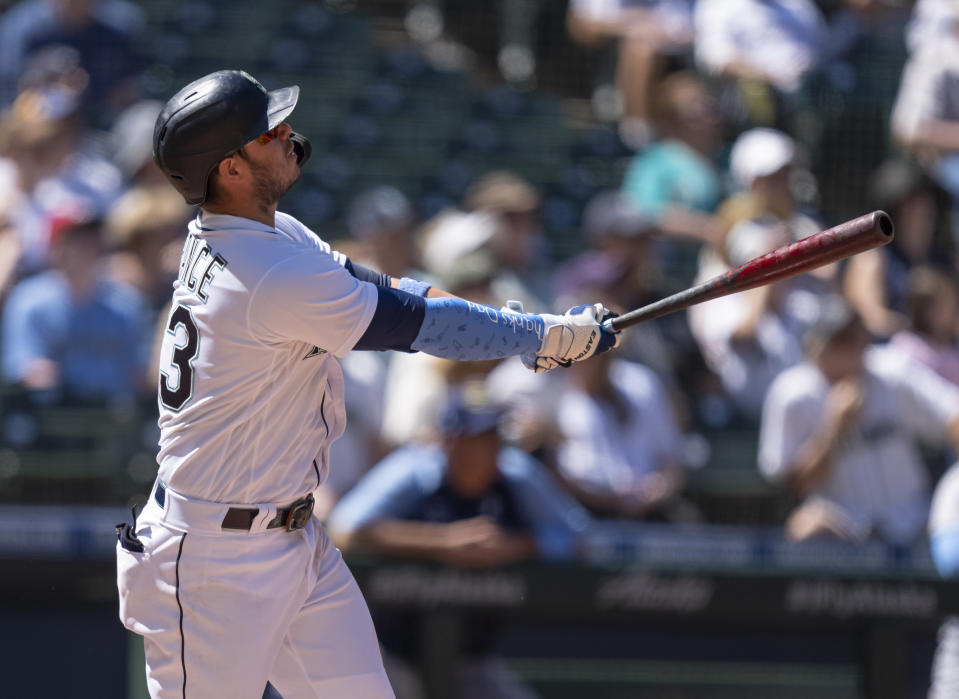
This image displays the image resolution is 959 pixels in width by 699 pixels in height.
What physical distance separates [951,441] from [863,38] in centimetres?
248

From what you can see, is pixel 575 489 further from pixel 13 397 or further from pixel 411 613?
pixel 13 397

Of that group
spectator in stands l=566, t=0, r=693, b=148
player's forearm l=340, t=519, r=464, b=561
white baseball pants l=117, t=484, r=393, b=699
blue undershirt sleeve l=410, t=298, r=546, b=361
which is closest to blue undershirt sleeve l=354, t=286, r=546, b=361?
blue undershirt sleeve l=410, t=298, r=546, b=361

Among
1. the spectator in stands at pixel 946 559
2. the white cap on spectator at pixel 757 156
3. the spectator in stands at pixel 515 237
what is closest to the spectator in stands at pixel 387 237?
the spectator in stands at pixel 515 237

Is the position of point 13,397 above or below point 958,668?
above

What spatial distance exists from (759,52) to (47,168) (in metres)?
3.39

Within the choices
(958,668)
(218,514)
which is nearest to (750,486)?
(958,668)

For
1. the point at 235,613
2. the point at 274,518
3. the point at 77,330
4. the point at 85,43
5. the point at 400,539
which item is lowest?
the point at 400,539

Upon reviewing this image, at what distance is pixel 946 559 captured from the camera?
5137 millimetres

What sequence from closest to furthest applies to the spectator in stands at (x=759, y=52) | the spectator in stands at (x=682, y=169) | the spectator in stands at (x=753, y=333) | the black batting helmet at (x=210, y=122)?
the black batting helmet at (x=210, y=122) → the spectator in stands at (x=753, y=333) → the spectator in stands at (x=682, y=169) → the spectator in stands at (x=759, y=52)

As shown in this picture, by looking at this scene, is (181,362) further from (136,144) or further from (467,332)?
(136,144)

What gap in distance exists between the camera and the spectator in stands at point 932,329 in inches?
228

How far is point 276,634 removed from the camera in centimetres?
295

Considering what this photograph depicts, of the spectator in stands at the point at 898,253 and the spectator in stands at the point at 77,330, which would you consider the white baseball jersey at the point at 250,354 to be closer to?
the spectator in stands at the point at 77,330

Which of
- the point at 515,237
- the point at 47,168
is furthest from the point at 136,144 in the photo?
the point at 515,237
